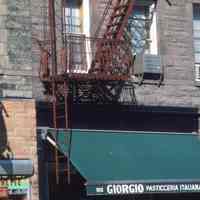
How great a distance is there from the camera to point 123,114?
20047mm

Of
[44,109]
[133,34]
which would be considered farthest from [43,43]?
[133,34]

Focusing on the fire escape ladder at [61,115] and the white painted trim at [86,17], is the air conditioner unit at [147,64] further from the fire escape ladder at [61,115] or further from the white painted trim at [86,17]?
the fire escape ladder at [61,115]

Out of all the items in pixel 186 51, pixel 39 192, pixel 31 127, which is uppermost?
pixel 186 51

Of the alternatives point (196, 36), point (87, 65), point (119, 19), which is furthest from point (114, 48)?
point (196, 36)

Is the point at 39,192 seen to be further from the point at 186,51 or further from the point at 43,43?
the point at 186,51

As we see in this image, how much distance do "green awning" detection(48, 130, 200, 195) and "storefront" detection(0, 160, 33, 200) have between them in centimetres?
98

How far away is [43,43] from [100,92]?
1.65m

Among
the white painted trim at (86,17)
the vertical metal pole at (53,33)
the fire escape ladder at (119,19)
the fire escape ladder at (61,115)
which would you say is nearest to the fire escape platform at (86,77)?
the fire escape ladder at (61,115)

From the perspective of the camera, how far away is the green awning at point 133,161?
18.0 meters

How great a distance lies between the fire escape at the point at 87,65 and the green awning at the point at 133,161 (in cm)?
46

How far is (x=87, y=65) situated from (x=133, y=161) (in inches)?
91.3

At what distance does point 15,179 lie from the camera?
17.6 m

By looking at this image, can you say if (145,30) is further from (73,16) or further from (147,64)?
(73,16)

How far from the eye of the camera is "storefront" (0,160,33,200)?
17312 millimetres
